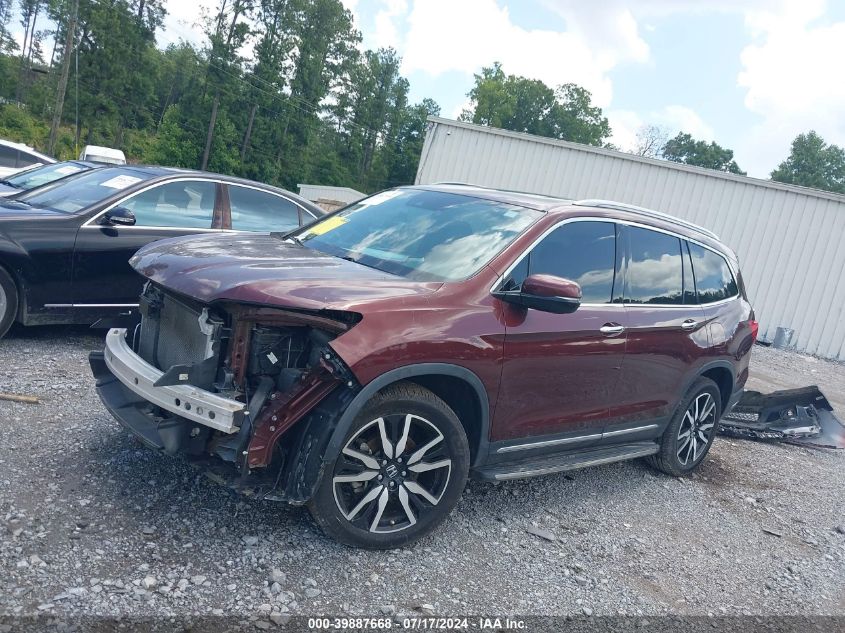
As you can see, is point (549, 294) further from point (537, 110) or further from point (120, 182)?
point (537, 110)

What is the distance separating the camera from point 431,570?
369cm

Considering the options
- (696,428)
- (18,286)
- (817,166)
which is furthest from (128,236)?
(817,166)

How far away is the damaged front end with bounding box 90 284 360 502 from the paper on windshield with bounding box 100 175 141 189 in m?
3.53

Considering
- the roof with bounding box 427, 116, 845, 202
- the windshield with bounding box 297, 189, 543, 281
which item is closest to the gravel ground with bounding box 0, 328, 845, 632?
the windshield with bounding box 297, 189, 543, 281

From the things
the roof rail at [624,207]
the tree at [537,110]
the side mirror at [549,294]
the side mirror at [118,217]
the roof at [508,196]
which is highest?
the tree at [537,110]

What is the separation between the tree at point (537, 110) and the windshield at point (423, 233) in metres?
74.0

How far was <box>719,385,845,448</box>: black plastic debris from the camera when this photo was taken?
750 cm

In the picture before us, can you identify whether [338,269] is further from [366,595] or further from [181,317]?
[366,595]

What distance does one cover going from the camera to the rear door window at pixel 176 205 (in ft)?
21.5

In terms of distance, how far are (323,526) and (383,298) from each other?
116 centimetres

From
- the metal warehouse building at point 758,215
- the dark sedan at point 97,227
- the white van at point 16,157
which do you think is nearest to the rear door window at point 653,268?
the dark sedan at point 97,227

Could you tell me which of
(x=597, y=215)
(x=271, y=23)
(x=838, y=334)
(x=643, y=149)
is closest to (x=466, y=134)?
(x=838, y=334)

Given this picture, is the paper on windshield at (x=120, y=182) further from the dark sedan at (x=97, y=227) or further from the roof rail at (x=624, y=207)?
the roof rail at (x=624, y=207)

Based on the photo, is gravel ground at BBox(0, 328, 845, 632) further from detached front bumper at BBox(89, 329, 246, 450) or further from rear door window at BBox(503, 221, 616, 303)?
rear door window at BBox(503, 221, 616, 303)
